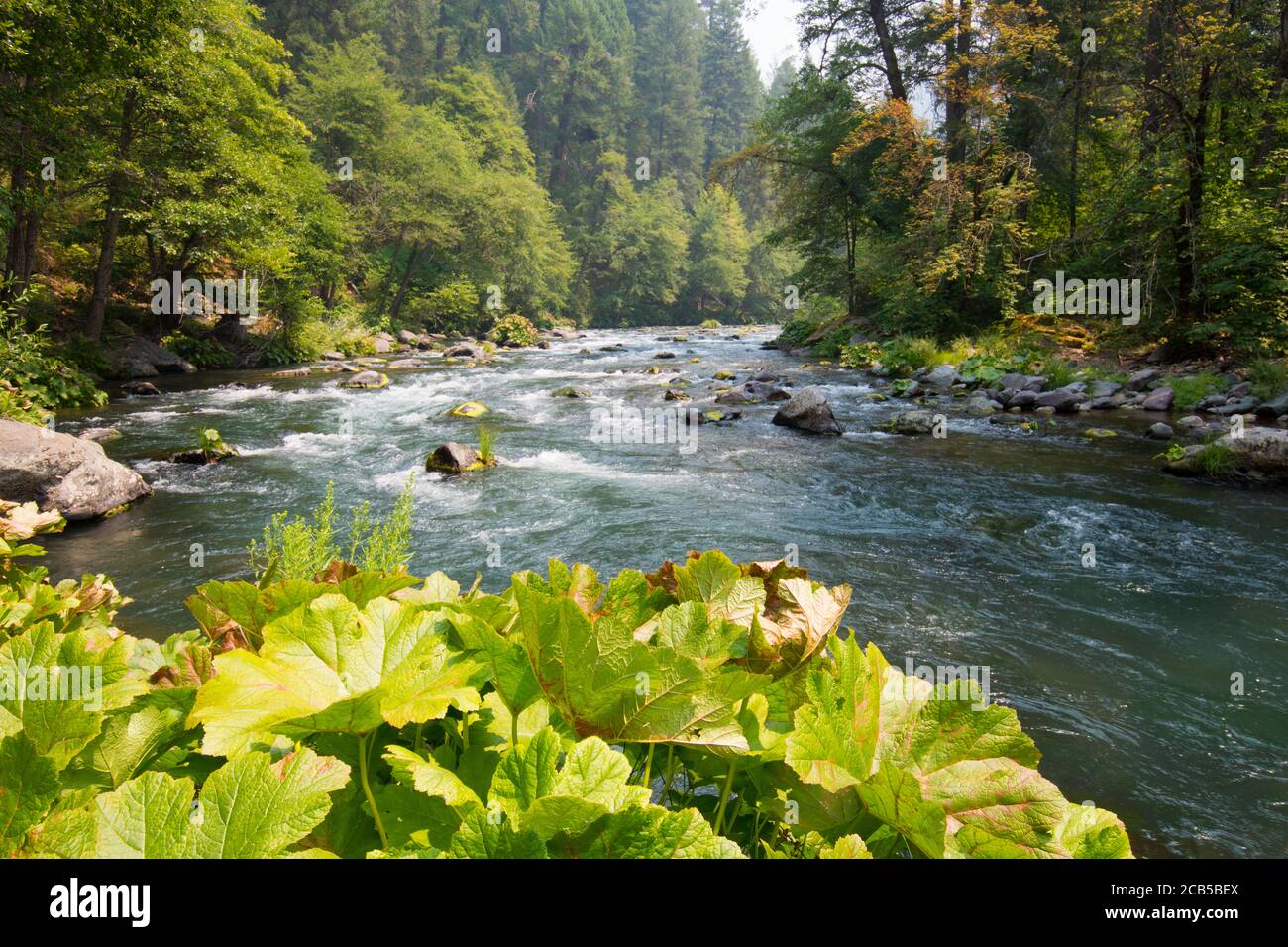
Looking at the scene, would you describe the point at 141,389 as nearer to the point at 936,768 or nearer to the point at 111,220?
the point at 111,220

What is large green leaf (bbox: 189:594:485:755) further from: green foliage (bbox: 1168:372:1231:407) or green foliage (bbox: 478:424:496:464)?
green foliage (bbox: 1168:372:1231:407)

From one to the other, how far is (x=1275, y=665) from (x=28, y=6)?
15.9m

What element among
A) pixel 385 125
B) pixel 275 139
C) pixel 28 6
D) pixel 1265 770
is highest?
pixel 385 125

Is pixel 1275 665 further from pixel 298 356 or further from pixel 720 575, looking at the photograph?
pixel 298 356

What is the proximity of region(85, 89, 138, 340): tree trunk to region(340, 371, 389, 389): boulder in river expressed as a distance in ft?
17.3

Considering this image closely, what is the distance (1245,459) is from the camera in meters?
7.89

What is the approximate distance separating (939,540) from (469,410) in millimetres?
9321

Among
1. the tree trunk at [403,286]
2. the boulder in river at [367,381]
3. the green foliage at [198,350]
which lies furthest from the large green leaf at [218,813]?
the tree trunk at [403,286]

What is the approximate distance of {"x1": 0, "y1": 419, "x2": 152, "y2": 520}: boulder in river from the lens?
263 inches

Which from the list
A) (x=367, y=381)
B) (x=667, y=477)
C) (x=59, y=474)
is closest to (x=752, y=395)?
(x=667, y=477)

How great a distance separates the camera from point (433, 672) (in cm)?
80

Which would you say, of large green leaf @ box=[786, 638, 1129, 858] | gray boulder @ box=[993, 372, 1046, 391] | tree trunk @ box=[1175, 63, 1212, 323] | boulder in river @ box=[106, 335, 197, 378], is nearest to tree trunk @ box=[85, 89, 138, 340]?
boulder in river @ box=[106, 335, 197, 378]

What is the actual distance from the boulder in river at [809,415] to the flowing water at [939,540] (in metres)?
0.31
